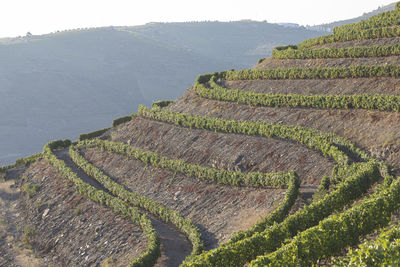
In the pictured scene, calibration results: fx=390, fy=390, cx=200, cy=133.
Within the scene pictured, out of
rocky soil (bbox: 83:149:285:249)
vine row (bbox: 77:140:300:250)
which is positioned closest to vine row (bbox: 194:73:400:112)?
vine row (bbox: 77:140:300:250)

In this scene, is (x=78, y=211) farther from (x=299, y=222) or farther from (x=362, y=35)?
(x=362, y=35)

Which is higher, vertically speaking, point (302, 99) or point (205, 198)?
point (302, 99)

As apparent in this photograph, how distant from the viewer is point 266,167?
36.8 meters

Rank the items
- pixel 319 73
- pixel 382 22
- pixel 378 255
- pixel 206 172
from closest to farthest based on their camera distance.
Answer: pixel 378 255 < pixel 206 172 < pixel 319 73 < pixel 382 22

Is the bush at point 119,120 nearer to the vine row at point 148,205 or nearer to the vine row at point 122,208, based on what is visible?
the vine row at point 122,208

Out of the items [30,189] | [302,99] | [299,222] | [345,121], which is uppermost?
[302,99]

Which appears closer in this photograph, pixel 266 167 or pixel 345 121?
pixel 266 167

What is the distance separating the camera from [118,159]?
163ft

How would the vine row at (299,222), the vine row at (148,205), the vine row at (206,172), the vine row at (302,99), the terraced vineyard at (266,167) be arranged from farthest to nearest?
the vine row at (302,99), the vine row at (206,172), the vine row at (148,205), the vine row at (299,222), the terraced vineyard at (266,167)

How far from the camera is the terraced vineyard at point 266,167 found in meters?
20.1

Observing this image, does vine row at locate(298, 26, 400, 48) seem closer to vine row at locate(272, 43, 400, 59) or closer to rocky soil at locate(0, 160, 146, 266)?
vine row at locate(272, 43, 400, 59)

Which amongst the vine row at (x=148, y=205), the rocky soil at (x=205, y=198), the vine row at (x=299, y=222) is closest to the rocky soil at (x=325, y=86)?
the vine row at (x=299, y=222)

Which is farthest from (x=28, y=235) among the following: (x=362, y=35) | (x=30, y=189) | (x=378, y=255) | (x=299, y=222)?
(x=362, y=35)

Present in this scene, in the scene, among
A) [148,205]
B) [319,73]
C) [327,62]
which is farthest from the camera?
[327,62]
